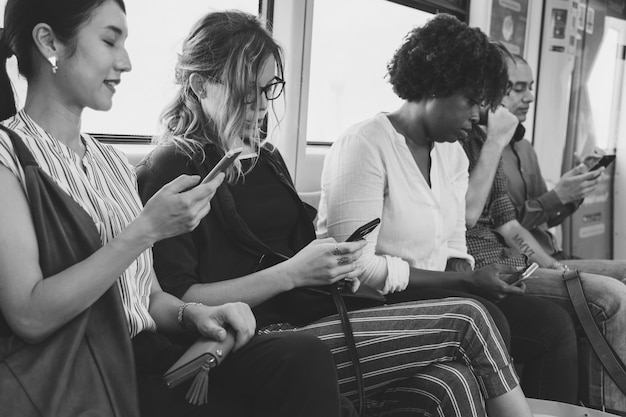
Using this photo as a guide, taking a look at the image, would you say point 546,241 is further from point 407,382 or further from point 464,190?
point 407,382

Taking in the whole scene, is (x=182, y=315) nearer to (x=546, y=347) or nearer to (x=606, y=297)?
(x=546, y=347)

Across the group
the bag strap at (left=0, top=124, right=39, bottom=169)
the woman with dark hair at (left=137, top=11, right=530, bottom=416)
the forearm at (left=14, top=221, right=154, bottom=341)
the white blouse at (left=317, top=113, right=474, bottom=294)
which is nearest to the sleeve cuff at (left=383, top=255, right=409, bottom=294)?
the white blouse at (left=317, top=113, right=474, bottom=294)

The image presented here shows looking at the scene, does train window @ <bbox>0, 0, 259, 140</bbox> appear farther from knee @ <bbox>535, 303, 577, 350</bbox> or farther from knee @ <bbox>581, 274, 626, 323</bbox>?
knee @ <bbox>581, 274, 626, 323</bbox>

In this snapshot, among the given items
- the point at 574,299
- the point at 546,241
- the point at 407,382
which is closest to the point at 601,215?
the point at 546,241

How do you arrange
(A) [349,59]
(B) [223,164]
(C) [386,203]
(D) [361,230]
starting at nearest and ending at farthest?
(B) [223,164], (D) [361,230], (C) [386,203], (A) [349,59]

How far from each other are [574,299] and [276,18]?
158 cm

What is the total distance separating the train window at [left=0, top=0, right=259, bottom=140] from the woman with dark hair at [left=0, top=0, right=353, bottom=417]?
0.92 m

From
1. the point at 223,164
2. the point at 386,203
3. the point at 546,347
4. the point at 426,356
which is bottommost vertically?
the point at 546,347

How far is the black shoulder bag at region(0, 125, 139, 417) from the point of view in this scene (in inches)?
51.1

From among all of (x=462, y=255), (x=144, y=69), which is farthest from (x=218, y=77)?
(x=462, y=255)

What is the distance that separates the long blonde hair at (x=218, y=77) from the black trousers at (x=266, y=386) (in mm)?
628

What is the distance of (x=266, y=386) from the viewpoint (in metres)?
1.52

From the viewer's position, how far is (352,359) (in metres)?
1.89

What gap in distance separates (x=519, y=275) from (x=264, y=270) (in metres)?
1.01
